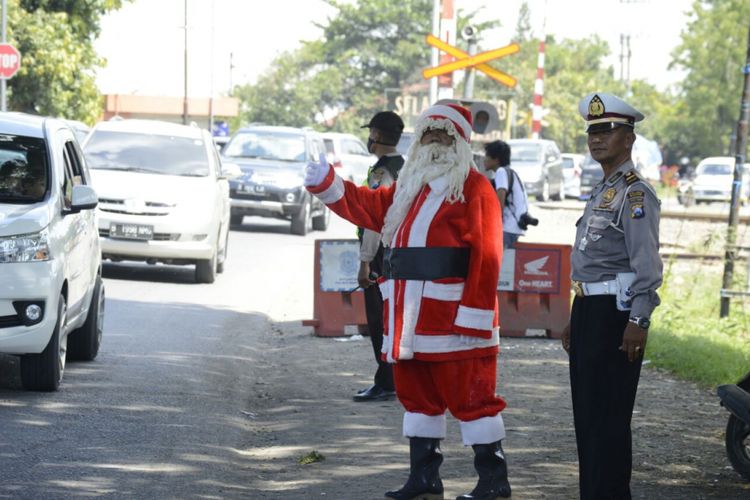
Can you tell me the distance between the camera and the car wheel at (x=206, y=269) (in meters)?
17.5

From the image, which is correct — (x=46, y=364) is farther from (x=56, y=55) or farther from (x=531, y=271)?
(x=56, y=55)

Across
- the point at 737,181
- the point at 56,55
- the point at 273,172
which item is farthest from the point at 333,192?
the point at 56,55

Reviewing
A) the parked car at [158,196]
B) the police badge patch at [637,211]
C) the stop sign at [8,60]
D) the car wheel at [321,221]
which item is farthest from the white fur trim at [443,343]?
the car wheel at [321,221]

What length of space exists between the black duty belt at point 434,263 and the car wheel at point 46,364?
3.40 meters

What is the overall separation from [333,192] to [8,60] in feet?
63.8

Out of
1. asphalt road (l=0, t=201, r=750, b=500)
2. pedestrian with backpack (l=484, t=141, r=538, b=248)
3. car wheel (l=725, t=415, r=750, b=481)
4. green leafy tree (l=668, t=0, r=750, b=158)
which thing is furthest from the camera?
green leafy tree (l=668, t=0, r=750, b=158)

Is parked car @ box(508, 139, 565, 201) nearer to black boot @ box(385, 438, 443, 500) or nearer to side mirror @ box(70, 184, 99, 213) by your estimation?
side mirror @ box(70, 184, 99, 213)

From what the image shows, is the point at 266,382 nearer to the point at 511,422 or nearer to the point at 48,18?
the point at 511,422

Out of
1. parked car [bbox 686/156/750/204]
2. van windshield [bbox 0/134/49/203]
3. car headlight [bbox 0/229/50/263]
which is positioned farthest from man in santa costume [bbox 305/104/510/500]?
parked car [bbox 686/156/750/204]

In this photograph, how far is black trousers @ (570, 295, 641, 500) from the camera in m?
6.01

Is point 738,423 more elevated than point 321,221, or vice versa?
point 738,423

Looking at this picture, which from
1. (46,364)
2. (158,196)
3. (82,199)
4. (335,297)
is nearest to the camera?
(46,364)

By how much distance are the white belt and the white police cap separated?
64 centimetres

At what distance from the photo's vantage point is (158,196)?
1695 centimetres
